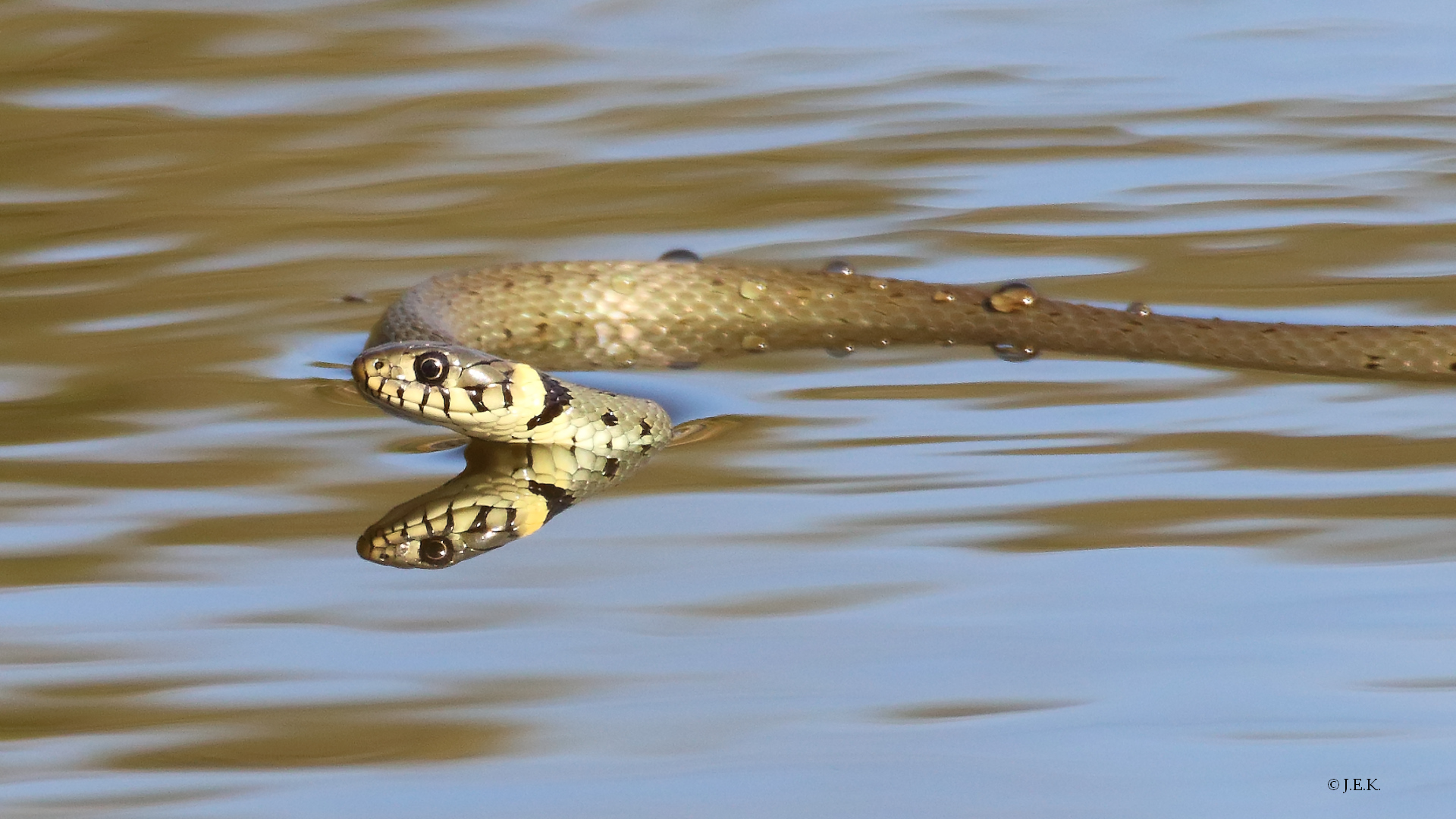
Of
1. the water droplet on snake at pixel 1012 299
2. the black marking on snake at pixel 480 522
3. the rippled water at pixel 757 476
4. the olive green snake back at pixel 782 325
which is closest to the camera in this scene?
the rippled water at pixel 757 476

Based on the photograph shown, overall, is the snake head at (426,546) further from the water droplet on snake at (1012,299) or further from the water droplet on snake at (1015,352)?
the water droplet on snake at (1012,299)

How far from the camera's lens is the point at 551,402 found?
177 inches

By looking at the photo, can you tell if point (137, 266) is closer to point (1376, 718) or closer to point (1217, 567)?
point (1217, 567)

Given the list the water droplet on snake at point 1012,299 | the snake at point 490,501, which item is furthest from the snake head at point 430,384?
the water droplet on snake at point 1012,299

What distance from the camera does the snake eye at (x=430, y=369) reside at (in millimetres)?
4383

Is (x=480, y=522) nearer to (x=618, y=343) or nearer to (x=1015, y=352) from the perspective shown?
(x=1015, y=352)

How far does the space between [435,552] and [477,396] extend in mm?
871

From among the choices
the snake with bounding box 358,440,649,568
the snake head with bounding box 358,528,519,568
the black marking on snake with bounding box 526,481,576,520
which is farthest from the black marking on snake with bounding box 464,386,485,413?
the snake head with bounding box 358,528,519,568

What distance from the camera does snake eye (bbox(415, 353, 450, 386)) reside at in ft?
14.4

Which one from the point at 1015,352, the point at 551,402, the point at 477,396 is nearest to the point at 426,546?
the point at 477,396

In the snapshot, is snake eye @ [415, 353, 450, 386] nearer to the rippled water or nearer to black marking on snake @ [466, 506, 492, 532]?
the rippled water

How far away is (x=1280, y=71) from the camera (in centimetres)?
794

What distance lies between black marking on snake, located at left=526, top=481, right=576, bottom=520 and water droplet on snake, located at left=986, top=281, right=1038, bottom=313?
4.92ft

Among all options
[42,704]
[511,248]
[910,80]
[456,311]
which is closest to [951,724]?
[42,704]
